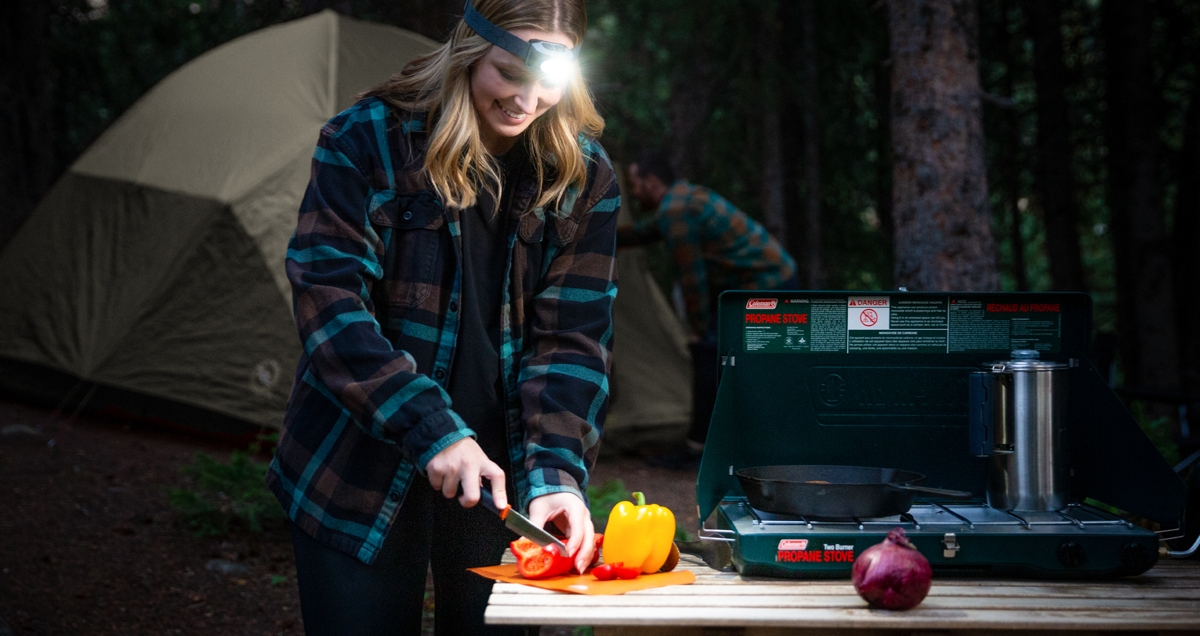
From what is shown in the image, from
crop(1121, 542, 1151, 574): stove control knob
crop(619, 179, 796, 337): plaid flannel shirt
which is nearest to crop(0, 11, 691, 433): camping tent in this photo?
crop(619, 179, 796, 337): plaid flannel shirt

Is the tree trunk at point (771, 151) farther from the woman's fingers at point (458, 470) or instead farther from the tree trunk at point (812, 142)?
the woman's fingers at point (458, 470)

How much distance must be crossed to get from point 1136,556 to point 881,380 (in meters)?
0.54

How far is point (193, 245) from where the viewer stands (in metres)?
6.33

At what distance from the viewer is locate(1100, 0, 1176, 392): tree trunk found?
8.80m

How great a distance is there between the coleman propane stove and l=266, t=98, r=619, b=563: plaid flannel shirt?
287 mm

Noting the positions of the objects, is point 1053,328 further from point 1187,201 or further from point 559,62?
point 1187,201

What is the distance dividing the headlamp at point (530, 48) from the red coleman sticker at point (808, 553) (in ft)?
3.00

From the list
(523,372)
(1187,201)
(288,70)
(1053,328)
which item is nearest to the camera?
(523,372)

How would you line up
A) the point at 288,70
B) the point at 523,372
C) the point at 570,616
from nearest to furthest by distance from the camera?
the point at 570,616, the point at 523,372, the point at 288,70

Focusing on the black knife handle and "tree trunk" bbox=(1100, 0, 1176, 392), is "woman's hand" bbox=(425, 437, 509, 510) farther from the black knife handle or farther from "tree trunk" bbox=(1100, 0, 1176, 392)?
"tree trunk" bbox=(1100, 0, 1176, 392)

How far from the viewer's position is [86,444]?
609 cm

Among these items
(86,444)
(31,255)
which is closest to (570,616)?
(86,444)

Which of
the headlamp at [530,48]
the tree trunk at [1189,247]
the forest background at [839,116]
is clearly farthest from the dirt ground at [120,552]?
the tree trunk at [1189,247]

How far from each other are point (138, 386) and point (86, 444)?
0.46 meters
